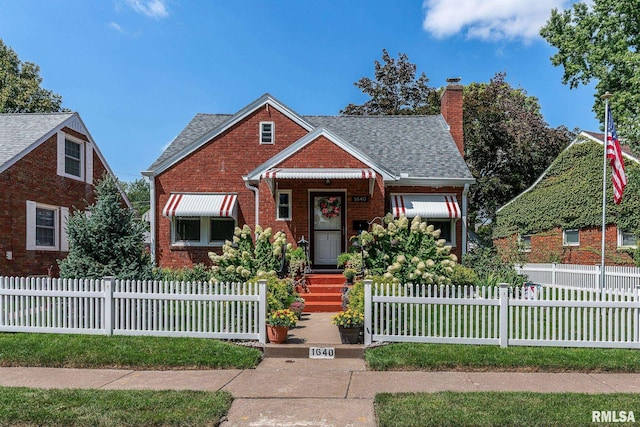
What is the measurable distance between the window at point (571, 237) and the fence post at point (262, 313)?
56.3 ft

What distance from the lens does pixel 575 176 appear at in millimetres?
21047

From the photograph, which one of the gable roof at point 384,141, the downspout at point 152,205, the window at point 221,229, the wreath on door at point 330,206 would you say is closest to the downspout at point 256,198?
the window at point 221,229

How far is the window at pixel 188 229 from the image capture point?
52.6 feet

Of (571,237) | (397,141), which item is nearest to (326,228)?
(397,141)

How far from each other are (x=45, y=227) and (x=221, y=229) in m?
5.61

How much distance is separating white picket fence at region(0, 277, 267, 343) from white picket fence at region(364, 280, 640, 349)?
2.17 meters

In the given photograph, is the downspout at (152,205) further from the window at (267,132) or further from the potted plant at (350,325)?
the potted plant at (350,325)

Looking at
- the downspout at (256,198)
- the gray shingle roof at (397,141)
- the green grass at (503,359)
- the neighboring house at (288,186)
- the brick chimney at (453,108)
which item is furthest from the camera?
the brick chimney at (453,108)

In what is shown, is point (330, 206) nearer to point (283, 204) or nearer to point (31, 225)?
point (283, 204)

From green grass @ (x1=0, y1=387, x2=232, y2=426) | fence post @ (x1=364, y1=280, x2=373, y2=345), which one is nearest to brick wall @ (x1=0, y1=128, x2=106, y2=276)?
green grass @ (x1=0, y1=387, x2=232, y2=426)

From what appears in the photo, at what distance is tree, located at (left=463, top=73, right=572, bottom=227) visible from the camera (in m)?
29.7

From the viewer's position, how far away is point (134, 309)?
864 cm

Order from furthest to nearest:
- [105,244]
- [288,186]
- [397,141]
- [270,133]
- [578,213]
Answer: [578,213]
[397,141]
[270,133]
[288,186]
[105,244]
